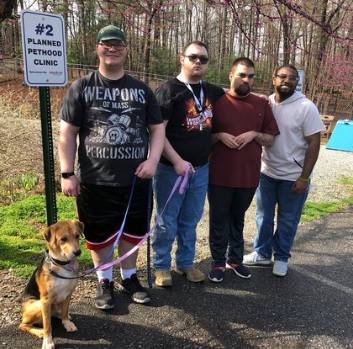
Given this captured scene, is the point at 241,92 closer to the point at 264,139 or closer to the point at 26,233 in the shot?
the point at 264,139

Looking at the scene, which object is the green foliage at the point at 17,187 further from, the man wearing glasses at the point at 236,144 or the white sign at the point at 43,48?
the man wearing glasses at the point at 236,144

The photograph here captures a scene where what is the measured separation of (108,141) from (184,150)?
31.4 inches

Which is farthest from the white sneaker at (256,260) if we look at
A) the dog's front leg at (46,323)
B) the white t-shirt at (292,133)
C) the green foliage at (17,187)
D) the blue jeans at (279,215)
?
the green foliage at (17,187)

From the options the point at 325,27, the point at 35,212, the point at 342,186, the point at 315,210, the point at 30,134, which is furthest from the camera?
the point at 342,186

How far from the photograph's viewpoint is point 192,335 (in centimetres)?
285

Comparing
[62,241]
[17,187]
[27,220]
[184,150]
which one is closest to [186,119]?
[184,150]

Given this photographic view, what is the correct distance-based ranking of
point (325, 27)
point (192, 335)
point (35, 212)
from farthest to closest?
point (35, 212) < point (325, 27) < point (192, 335)

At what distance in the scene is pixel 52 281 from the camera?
2.54 m

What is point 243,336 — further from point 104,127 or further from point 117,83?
point 117,83

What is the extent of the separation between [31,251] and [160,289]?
1.61 m

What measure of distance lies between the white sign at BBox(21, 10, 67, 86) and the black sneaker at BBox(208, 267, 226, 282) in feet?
7.70

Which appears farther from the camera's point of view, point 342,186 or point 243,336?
point 342,186

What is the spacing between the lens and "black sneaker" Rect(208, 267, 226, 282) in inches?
145

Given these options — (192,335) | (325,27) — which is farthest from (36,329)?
(325,27)
